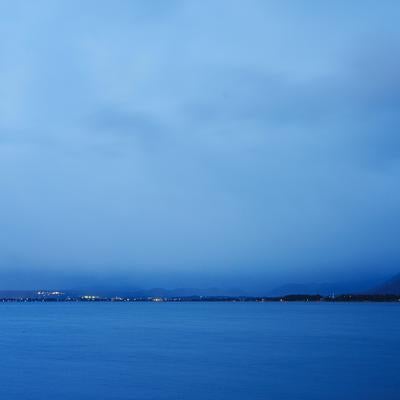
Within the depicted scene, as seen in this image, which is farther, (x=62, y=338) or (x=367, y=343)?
(x=62, y=338)

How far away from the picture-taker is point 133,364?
36.2 metres

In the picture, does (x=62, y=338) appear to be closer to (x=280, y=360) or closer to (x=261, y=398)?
(x=280, y=360)

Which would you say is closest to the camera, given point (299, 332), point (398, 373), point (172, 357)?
point (398, 373)

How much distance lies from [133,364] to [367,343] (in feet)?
78.6

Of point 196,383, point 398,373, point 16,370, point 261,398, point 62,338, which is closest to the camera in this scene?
point 261,398

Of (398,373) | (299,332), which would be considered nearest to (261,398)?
(398,373)

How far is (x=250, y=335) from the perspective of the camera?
2304 inches

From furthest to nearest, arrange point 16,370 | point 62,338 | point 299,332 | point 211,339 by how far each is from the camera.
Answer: point 299,332, point 62,338, point 211,339, point 16,370

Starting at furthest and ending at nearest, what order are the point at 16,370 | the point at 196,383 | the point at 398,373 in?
the point at 16,370 < the point at 398,373 < the point at 196,383

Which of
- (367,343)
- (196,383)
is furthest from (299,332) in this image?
(196,383)

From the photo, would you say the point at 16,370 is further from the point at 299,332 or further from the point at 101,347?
the point at 299,332

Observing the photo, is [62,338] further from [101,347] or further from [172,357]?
[172,357]

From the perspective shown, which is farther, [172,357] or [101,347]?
[101,347]

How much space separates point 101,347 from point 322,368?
21.2 meters
